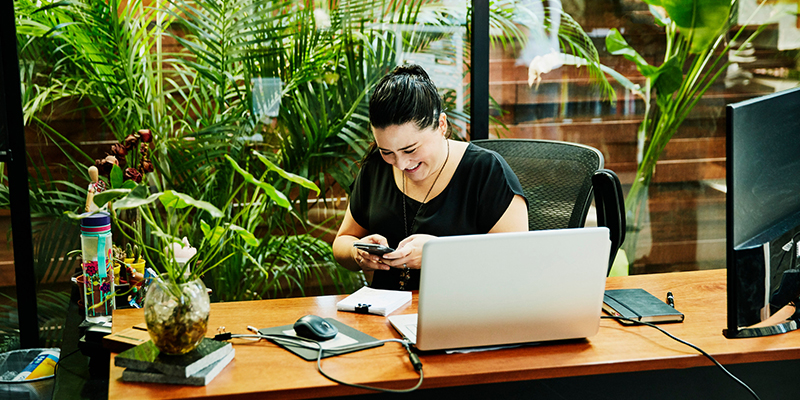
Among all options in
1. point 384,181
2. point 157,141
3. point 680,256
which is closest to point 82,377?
point 384,181

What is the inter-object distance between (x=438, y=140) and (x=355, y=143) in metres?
0.81

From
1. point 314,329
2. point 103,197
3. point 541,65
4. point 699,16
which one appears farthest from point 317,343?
point 699,16

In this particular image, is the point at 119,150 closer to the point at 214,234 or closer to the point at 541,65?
the point at 214,234

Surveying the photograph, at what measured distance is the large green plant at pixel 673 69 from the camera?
2781 mm

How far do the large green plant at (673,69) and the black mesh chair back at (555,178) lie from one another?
1022 millimetres

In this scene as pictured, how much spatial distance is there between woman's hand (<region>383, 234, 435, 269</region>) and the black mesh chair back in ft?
1.72

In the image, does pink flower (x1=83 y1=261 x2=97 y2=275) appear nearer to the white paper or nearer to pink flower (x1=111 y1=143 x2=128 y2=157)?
pink flower (x1=111 y1=143 x2=128 y2=157)

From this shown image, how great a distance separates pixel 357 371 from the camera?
1.22m

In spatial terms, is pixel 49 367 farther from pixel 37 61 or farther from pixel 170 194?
pixel 37 61

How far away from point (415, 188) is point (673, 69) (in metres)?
1.49

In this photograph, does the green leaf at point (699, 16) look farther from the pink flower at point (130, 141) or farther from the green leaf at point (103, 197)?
the green leaf at point (103, 197)

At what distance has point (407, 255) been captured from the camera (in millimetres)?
1680

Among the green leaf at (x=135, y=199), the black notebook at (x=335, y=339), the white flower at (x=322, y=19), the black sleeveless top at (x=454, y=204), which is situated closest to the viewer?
the green leaf at (x=135, y=199)

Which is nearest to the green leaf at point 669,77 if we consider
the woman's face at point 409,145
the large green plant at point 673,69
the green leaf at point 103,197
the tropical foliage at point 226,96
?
the large green plant at point 673,69
